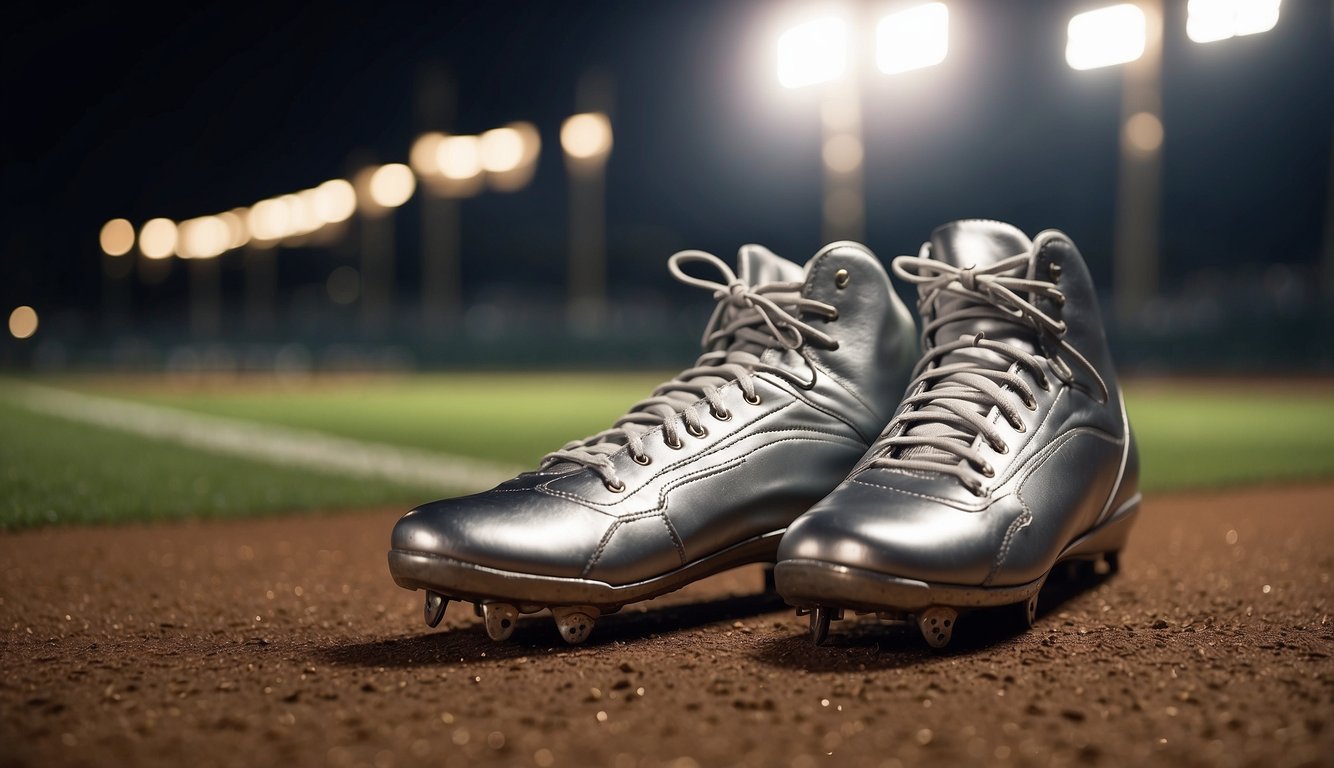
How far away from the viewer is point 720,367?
181cm

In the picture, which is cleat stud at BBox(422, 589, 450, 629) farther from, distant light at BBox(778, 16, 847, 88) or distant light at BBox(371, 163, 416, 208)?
distant light at BBox(371, 163, 416, 208)

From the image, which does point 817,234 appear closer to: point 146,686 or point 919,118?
point 919,118

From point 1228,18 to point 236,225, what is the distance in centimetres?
3604

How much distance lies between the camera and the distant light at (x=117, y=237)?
39312 millimetres

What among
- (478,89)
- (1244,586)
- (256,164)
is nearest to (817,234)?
(478,89)

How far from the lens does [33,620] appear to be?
173 centimetres

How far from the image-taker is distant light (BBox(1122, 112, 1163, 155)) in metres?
19.5

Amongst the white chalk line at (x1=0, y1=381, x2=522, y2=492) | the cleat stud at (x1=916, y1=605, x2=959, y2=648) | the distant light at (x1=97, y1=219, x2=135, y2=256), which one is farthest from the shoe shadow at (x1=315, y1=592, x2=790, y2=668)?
the distant light at (x1=97, y1=219, x2=135, y2=256)

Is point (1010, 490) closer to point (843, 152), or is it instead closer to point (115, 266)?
point (843, 152)

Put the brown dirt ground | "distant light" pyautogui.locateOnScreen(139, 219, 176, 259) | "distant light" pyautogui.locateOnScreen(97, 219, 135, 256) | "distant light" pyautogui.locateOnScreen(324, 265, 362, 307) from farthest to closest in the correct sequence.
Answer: "distant light" pyautogui.locateOnScreen(324, 265, 362, 307) < "distant light" pyautogui.locateOnScreen(97, 219, 135, 256) < "distant light" pyautogui.locateOnScreen(139, 219, 176, 259) < the brown dirt ground

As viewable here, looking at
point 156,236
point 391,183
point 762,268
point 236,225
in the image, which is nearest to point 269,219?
point 236,225

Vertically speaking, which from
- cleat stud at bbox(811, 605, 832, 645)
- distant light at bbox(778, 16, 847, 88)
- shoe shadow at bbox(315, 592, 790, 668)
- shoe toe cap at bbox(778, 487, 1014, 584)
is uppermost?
distant light at bbox(778, 16, 847, 88)

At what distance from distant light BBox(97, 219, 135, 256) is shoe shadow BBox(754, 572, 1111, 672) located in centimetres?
4302

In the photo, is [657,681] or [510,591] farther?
[510,591]
